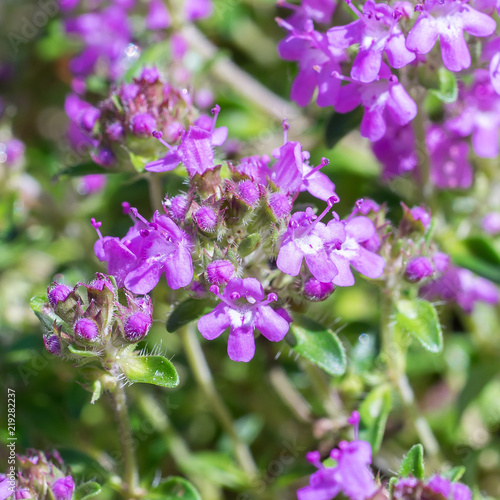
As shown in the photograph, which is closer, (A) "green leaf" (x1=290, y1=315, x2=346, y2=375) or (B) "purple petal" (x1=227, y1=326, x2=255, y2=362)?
(B) "purple petal" (x1=227, y1=326, x2=255, y2=362)

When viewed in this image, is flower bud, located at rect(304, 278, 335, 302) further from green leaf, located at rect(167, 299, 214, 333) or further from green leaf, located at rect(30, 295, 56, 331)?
green leaf, located at rect(30, 295, 56, 331)

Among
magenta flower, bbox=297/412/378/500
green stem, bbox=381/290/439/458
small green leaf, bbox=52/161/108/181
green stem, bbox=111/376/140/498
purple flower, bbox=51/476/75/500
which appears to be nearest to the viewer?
magenta flower, bbox=297/412/378/500

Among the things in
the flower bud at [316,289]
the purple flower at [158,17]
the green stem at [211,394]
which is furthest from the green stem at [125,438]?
the purple flower at [158,17]

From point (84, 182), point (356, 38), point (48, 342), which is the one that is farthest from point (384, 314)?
point (84, 182)

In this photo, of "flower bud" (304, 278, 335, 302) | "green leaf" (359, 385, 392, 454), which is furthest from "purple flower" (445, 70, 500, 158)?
"flower bud" (304, 278, 335, 302)

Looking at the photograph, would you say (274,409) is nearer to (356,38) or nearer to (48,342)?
(48,342)
